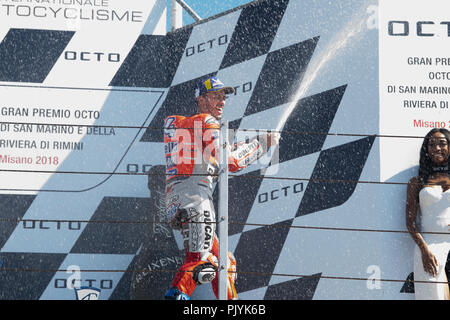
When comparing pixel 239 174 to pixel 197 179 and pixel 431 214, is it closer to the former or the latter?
pixel 197 179

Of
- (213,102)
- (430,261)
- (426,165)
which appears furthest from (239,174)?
(430,261)

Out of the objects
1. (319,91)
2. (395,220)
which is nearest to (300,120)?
(319,91)

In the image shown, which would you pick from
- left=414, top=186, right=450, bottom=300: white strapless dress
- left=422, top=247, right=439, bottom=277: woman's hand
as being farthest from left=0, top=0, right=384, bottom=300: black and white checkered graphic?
left=422, top=247, right=439, bottom=277: woman's hand

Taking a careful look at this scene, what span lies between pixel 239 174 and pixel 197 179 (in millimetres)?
799

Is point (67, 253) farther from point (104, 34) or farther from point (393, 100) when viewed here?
point (393, 100)

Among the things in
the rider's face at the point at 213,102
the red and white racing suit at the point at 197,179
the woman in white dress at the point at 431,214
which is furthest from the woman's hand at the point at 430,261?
the rider's face at the point at 213,102

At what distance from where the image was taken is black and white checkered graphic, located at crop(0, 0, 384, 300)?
15.6 ft

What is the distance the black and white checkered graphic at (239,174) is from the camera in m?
4.77

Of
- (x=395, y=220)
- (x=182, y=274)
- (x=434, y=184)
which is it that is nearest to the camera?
(x=182, y=274)

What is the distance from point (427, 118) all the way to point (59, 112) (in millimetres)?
2330

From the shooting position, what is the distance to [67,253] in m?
5.04

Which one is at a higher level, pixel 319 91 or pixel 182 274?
pixel 319 91

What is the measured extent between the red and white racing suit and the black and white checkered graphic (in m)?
0.64

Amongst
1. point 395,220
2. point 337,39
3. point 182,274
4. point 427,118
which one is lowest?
point 182,274
